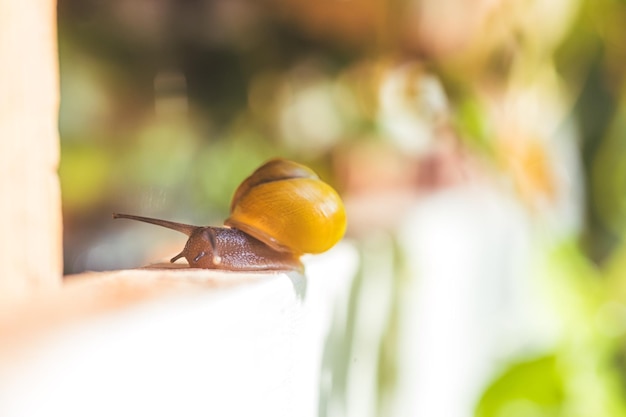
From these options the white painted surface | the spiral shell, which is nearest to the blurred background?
the spiral shell

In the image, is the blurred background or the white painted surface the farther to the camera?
the blurred background

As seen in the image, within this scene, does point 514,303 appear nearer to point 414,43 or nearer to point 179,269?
point 414,43

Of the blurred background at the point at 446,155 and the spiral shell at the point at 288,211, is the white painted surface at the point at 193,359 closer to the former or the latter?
the spiral shell at the point at 288,211

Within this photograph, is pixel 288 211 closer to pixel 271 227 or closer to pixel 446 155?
pixel 271 227

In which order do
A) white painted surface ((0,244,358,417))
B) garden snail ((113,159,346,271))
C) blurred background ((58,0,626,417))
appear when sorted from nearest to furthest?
white painted surface ((0,244,358,417)) < garden snail ((113,159,346,271)) < blurred background ((58,0,626,417))

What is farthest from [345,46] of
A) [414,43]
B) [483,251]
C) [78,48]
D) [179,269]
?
[179,269]

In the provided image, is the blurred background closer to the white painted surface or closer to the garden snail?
the garden snail

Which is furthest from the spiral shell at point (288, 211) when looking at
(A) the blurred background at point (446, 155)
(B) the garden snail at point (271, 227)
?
(A) the blurred background at point (446, 155)
